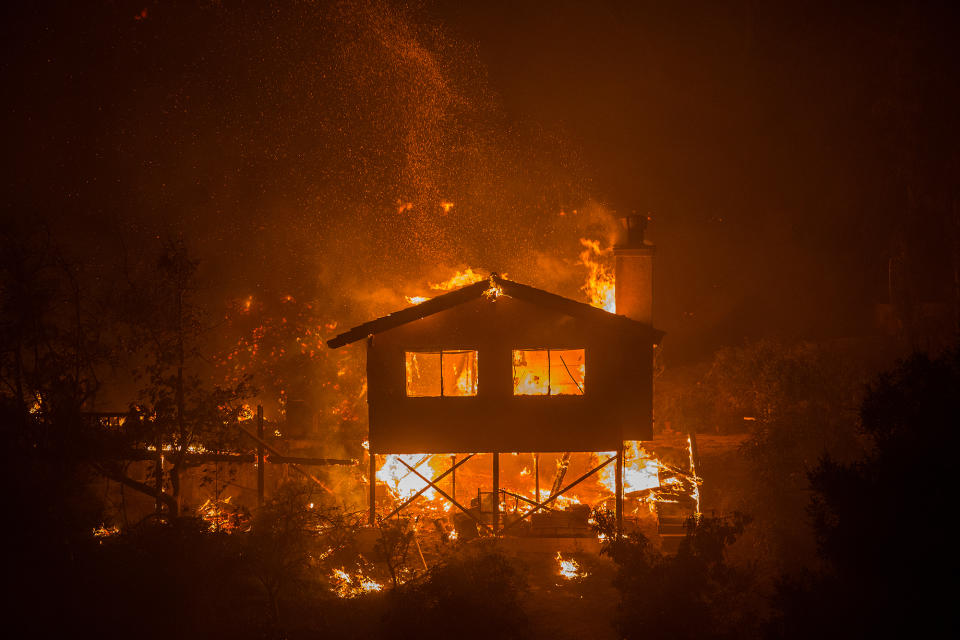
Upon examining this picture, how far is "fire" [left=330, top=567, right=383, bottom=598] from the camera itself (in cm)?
1316

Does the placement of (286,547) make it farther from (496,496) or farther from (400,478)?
(400,478)

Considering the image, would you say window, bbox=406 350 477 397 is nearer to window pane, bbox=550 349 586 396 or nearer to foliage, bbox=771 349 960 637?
window pane, bbox=550 349 586 396

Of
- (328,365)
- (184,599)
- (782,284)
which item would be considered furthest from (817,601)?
(782,284)

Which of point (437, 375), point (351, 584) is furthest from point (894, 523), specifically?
point (437, 375)

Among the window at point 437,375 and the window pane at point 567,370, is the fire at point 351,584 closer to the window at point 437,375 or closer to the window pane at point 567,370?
the window pane at point 567,370

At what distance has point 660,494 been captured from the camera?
1825 cm

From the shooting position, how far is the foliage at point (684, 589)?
980 centimetres

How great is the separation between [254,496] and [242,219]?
2506cm

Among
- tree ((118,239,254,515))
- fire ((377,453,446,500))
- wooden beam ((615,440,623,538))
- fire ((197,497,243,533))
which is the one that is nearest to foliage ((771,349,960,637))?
wooden beam ((615,440,623,538))

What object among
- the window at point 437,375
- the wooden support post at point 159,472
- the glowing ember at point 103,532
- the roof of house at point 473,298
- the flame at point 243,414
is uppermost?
the roof of house at point 473,298

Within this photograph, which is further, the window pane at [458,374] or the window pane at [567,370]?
the window pane at [458,374]

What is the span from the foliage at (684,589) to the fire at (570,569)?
439 centimetres

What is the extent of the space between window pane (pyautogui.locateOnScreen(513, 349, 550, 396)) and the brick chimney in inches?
109

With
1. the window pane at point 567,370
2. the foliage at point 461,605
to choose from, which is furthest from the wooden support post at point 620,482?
the foliage at point 461,605
